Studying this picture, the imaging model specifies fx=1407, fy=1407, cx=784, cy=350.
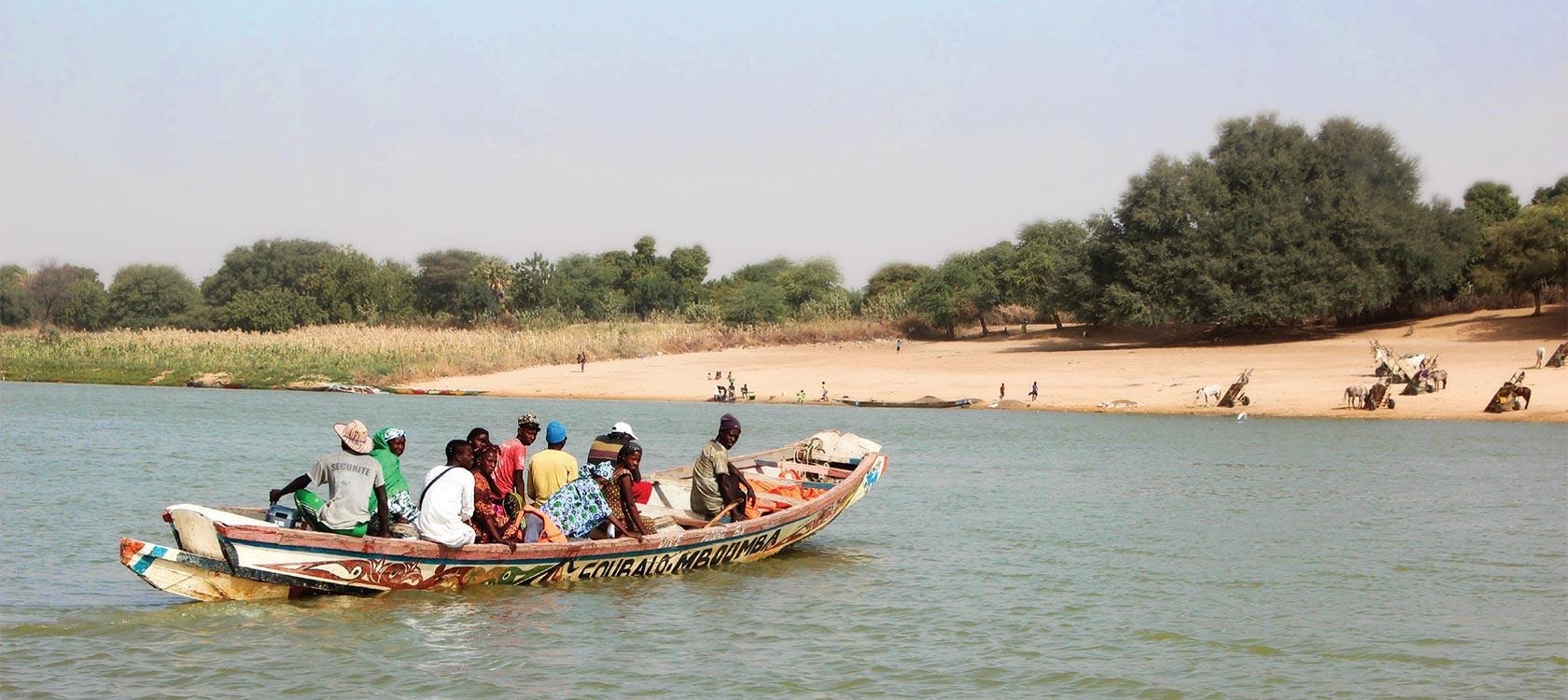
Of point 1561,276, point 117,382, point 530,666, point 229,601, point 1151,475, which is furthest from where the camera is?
point 117,382

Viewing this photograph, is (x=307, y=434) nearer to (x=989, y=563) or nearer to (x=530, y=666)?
(x=989, y=563)

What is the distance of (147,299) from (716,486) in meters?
90.6

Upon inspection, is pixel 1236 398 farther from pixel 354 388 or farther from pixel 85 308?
pixel 85 308

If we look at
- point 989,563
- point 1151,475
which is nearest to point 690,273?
point 1151,475

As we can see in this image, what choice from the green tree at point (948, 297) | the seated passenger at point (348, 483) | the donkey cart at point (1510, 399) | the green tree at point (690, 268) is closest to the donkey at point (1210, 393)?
the donkey cart at point (1510, 399)

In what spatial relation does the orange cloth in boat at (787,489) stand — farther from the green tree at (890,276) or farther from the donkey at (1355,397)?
the green tree at (890,276)

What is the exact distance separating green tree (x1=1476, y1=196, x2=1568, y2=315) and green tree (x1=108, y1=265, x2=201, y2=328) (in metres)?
75.4

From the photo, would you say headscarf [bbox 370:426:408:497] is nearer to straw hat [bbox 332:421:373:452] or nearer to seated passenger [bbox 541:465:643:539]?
straw hat [bbox 332:421:373:452]

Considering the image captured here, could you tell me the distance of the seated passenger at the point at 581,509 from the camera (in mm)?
13281

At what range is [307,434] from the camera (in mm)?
33156

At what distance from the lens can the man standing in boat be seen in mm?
14477

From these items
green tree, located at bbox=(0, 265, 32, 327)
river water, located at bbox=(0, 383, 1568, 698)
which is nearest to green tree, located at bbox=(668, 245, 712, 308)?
green tree, located at bbox=(0, 265, 32, 327)

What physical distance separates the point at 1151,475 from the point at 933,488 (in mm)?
4991

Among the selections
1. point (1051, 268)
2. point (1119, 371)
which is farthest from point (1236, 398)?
point (1051, 268)
